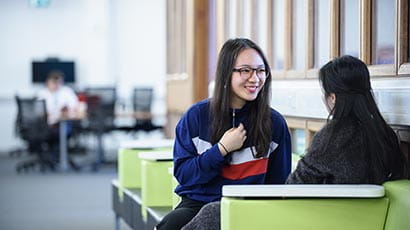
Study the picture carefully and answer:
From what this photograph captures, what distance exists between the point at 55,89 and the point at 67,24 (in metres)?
2.87

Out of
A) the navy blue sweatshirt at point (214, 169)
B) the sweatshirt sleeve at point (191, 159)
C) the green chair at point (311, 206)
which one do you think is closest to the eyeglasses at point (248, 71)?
the navy blue sweatshirt at point (214, 169)

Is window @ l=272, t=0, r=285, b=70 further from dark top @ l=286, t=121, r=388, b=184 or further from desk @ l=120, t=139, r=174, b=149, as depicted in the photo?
dark top @ l=286, t=121, r=388, b=184

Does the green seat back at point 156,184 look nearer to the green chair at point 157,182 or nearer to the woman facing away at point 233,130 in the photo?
the green chair at point 157,182

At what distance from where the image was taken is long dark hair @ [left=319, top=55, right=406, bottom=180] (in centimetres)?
325

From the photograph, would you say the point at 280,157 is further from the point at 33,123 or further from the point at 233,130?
the point at 33,123

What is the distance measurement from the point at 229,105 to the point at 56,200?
547 cm

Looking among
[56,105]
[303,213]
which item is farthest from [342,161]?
[56,105]

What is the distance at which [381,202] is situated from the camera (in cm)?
310

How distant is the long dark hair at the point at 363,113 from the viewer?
10.7 feet

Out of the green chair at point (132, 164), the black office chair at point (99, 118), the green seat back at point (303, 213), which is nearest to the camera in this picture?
the green seat back at point (303, 213)

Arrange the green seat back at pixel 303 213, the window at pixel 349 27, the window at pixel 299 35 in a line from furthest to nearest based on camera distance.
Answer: the window at pixel 299 35
the window at pixel 349 27
the green seat back at pixel 303 213

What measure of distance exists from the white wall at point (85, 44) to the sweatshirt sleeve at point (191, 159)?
11654 millimetres

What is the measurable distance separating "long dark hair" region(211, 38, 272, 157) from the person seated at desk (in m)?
8.64

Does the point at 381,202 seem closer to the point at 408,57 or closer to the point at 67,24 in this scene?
the point at 408,57
